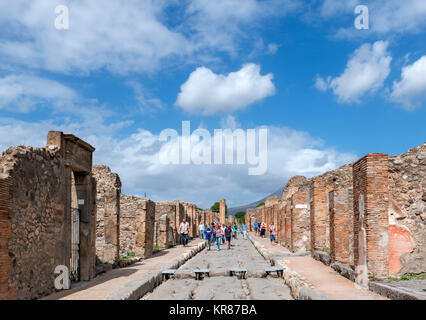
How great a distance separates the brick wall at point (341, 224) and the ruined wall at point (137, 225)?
7.24 m

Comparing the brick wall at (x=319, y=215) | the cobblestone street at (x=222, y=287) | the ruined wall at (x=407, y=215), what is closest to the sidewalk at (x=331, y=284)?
the cobblestone street at (x=222, y=287)

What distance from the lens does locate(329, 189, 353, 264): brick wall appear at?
12719 mm

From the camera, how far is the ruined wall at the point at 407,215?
30.1 ft

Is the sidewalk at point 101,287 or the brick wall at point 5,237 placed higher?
the brick wall at point 5,237

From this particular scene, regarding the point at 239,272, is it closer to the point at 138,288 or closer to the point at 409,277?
the point at 138,288

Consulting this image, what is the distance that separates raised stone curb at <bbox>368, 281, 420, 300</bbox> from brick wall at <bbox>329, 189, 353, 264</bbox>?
404 cm

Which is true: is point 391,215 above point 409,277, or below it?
above

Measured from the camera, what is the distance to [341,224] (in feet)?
43.0

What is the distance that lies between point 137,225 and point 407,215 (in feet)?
35.4

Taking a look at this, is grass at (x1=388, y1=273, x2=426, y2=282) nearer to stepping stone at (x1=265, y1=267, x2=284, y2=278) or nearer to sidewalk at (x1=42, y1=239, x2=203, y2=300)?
stepping stone at (x1=265, y1=267, x2=284, y2=278)

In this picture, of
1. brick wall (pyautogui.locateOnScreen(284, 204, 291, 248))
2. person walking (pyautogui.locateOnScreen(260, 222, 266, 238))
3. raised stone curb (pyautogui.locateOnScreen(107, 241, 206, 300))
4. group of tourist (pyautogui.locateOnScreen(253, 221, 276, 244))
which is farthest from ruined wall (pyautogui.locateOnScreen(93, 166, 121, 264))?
person walking (pyautogui.locateOnScreen(260, 222, 266, 238))

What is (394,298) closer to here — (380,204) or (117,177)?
(380,204)

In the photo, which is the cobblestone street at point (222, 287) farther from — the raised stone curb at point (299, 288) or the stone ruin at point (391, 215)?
the stone ruin at point (391, 215)

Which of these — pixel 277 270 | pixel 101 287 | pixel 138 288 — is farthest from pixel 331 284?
pixel 101 287
